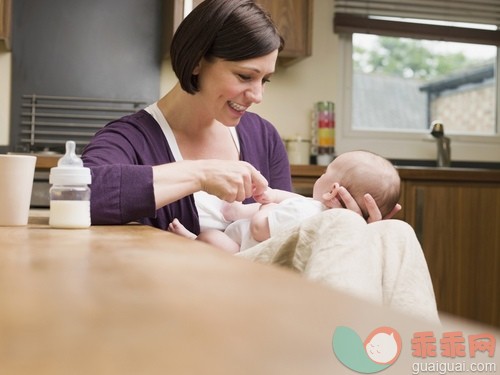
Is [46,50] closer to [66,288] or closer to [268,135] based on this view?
[268,135]

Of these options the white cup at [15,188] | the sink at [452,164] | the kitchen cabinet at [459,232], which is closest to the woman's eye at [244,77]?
the white cup at [15,188]

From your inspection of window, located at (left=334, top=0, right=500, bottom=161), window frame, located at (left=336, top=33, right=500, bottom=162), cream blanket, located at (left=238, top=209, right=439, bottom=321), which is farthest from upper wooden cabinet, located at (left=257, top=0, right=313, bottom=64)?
cream blanket, located at (left=238, top=209, right=439, bottom=321)

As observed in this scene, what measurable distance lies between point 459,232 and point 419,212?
26 centimetres

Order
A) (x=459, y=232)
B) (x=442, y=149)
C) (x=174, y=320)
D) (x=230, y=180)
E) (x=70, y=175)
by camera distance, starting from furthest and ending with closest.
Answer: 1. (x=442, y=149)
2. (x=459, y=232)
3. (x=230, y=180)
4. (x=70, y=175)
5. (x=174, y=320)

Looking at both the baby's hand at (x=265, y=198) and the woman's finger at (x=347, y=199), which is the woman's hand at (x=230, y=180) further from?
the woman's finger at (x=347, y=199)

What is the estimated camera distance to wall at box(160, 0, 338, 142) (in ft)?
13.6

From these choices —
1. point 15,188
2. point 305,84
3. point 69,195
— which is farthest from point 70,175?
point 305,84

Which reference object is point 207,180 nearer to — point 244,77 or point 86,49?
point 244,77

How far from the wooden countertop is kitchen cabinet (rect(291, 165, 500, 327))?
3066mm

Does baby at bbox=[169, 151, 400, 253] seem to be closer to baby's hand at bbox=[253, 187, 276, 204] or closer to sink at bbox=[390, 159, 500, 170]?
baby's hand at bbox=[253, 187, 276, 204]

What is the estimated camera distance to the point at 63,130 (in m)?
3.89

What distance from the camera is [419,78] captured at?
15.8 ft

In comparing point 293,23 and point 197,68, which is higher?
point 293,23

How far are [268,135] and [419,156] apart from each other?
2.52 meters
